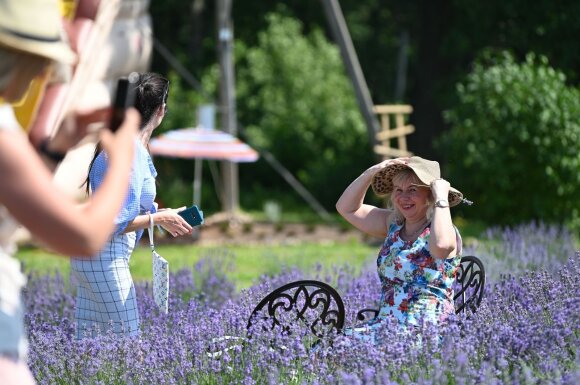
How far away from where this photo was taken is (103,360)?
421 centimetres

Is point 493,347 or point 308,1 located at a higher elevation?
point 308,1

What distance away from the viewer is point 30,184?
86.4 inches

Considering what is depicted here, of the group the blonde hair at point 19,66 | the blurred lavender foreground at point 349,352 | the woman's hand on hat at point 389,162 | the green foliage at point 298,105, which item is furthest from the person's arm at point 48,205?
the green foliage at point 298,105

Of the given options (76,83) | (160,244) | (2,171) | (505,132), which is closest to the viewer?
(2,171)

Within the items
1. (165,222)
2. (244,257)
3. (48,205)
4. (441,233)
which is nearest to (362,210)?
(441,233)

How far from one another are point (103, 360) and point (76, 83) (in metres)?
6.37

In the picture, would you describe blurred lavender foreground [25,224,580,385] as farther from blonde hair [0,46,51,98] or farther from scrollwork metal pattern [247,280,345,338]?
blonde hair [0,46,51,98]

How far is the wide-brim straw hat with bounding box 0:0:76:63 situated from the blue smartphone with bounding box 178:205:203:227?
208 cm

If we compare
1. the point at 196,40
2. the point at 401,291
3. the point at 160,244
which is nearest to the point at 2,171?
the point at 401,291

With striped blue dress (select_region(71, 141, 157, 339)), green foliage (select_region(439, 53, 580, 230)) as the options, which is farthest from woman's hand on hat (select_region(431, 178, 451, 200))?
green foliage (select_region(439, 53, 580, 230))

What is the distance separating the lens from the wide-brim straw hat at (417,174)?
409 cm

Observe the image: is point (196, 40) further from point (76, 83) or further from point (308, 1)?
point (76, 83)

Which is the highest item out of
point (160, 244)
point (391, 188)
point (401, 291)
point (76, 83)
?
point (76, 83)

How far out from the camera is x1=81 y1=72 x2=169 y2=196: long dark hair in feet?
14.6
